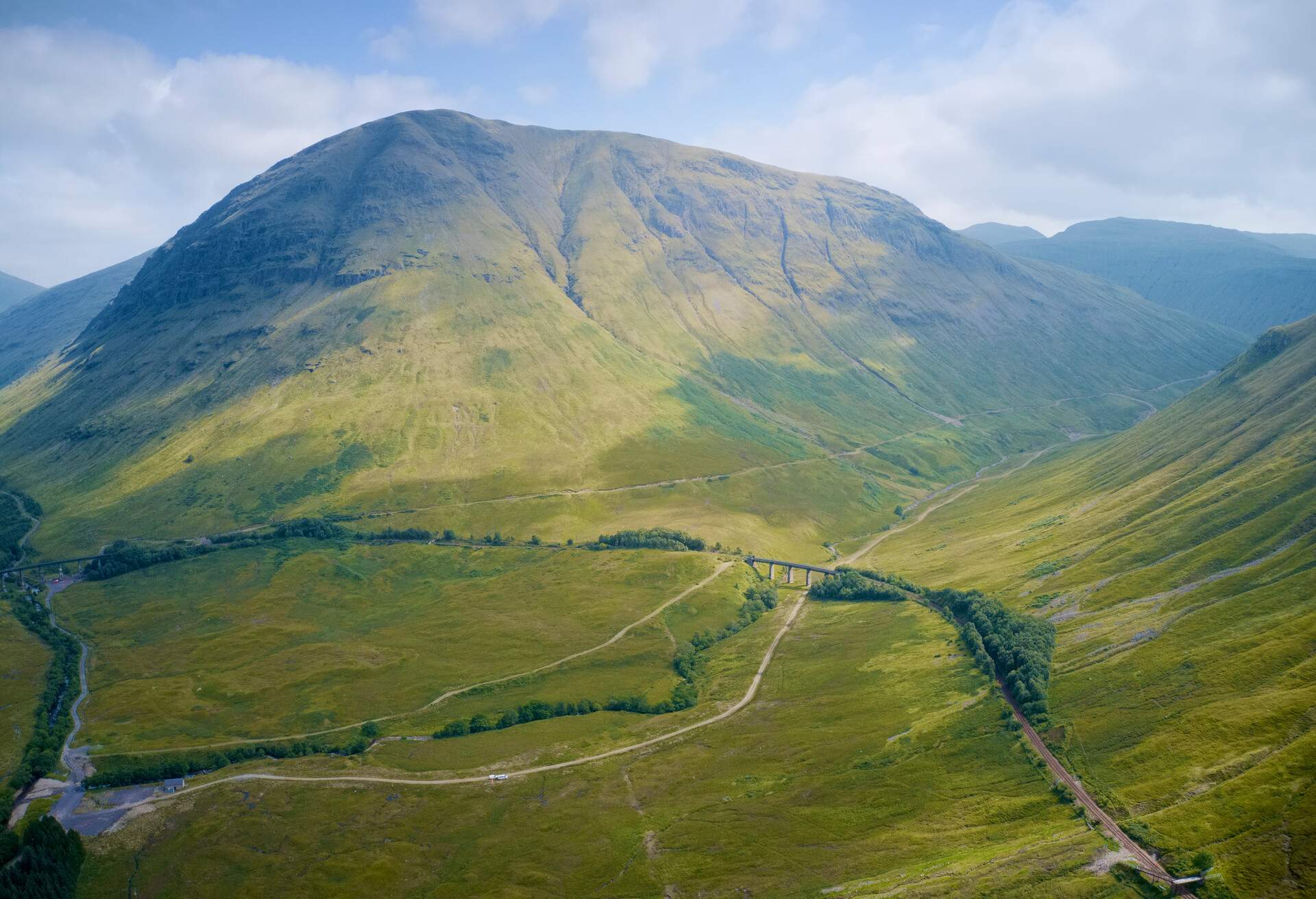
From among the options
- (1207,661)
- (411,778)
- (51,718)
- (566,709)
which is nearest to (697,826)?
(566,709)

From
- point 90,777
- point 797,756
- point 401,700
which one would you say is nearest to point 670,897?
point 797,756

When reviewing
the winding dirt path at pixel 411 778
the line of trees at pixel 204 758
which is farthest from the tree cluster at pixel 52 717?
the winding dirt path at pixel 411 778

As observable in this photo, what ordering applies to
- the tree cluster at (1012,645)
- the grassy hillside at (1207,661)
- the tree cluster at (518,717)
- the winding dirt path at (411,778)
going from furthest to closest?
the tree cluster at (518,717)
the tree cluster at (1012,645)
the winding dirt path at (411,778)
the grassy hillside at (1207,661)

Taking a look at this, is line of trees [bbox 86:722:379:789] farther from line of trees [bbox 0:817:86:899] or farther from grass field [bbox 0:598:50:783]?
line of trees [bbox 0:817:86:899]

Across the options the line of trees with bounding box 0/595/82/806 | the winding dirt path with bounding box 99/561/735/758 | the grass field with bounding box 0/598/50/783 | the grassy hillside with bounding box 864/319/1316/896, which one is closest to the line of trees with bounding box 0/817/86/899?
the line of trees with bounding box 0/595/82/806

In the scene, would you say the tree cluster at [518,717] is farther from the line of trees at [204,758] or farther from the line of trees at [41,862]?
the line of trees at [41,862]

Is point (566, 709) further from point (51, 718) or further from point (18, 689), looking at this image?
point (18, 689)
